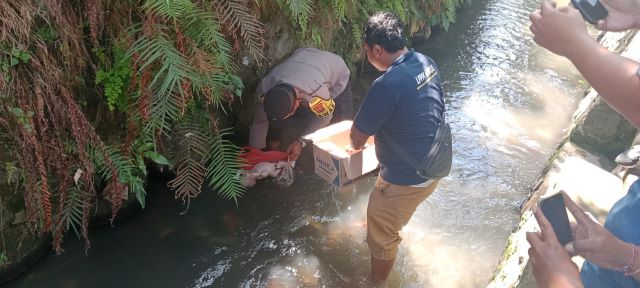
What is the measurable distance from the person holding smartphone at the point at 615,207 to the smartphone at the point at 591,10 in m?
0.03

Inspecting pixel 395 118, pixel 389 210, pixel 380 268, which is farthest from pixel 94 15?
pixel 380 268

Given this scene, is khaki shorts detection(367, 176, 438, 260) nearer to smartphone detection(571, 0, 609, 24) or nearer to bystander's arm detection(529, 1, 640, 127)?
smartphone detection(571, 0, 609, 24)

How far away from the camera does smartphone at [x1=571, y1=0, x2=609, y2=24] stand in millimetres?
1575

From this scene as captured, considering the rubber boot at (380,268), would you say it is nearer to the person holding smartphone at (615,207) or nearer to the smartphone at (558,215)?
the person holding smartphone at (615,207)

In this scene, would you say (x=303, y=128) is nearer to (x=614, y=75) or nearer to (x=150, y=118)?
(x=150, y=118)

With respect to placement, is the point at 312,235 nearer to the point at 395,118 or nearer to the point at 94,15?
the point at 395,118

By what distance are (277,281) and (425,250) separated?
1358 millimetres

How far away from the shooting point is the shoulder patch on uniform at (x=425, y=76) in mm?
2877

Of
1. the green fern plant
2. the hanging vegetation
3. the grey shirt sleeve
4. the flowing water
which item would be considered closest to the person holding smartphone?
the flowing water

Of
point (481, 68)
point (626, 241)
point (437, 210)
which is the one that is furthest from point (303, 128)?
point (481, 68)

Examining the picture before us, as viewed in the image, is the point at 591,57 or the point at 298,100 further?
the point at 298,100

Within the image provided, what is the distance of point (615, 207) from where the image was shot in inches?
64.4

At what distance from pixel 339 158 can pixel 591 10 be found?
1972mm

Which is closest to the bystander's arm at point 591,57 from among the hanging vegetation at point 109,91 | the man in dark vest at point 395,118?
the man in dark vest at point 395,118
